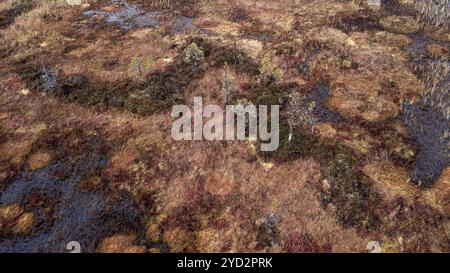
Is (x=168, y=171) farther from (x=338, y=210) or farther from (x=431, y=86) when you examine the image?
(x=431, y=86)

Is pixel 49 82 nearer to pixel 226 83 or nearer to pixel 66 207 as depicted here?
pixel 66 207

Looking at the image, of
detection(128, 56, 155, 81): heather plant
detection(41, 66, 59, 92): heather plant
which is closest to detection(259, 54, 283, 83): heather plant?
detection(128, 56, 155, 81): heather plant

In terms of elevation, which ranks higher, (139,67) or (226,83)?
(139,67)

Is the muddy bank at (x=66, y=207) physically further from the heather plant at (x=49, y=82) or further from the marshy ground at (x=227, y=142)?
the heather plant at (x=49, y=82)

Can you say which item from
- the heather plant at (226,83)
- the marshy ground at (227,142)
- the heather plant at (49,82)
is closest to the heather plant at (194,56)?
the marshy ground at (227,142)

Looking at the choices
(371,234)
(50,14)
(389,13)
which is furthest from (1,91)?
(389,13)

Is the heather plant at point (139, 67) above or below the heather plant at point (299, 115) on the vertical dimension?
above

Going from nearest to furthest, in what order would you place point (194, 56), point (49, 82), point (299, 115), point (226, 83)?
point (299, 115), point (226, 83), point (49, 82), point (194, 56)

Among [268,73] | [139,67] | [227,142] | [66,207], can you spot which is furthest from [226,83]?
[66,207]
